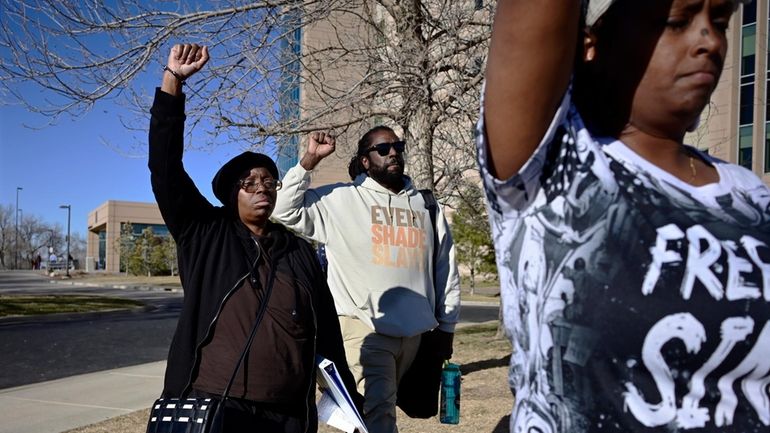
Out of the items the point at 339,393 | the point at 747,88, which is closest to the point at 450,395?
the point at 339,393

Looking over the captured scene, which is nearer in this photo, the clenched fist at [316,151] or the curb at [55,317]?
the clenched fist at [316,151]

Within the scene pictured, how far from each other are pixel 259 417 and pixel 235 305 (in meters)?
0.52

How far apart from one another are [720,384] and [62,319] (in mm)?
17701

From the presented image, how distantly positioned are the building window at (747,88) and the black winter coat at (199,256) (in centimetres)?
2904

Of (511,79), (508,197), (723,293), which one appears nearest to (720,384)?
(723,293)

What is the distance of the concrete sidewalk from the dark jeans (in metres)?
3.32

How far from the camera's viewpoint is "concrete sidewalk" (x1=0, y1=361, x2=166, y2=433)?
19.5 feet

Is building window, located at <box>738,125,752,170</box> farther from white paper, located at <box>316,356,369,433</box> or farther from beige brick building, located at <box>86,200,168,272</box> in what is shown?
beige brick building, located at <box>86,200,168,272</box>

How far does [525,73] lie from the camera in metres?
1.05

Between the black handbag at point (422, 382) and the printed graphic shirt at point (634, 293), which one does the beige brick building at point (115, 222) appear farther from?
the printed graphic shirt at point (634, 293)

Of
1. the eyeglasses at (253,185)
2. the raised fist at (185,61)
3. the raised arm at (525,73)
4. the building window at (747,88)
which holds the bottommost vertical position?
the raised arm at (525,73)

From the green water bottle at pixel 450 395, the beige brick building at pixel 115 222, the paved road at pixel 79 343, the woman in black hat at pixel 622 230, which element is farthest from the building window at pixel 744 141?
the beige brick building at pixel 115 222

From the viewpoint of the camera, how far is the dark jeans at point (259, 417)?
3059 mm

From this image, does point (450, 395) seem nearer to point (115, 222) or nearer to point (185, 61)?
point (185, 61)
